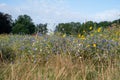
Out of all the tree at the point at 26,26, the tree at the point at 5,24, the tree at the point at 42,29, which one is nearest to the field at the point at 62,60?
the tree at the point at 42,29

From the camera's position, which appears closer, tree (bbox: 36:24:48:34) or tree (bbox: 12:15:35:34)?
tree (bbox: 36:24:48:34)

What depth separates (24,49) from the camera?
551 cm

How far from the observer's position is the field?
3586 mm

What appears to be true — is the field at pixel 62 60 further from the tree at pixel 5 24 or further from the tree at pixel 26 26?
the tree at pixel 5 24

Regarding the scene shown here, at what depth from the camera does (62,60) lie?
4113 millimetres

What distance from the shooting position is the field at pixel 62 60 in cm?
359

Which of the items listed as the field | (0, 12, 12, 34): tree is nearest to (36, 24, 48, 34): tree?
the field

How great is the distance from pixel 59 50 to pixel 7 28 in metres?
37.3

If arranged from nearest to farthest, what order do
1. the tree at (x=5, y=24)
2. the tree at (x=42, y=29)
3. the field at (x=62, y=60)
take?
the field at (x=62, y=60) → the tree at (x=42, y=29) → the tree at (x=5, y=24)

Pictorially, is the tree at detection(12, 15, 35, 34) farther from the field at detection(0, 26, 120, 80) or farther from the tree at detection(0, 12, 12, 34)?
the field at detection(0, 26, 120, 80)

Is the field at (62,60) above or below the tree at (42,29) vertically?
below

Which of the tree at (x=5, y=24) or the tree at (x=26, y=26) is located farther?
the tree at (x=5, y=24)

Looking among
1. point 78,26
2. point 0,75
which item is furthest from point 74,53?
point 78,26

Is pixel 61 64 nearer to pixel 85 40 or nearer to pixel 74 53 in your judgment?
pixel 74 53
